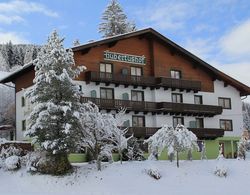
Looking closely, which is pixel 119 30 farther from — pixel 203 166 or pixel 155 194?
pixel 155 194

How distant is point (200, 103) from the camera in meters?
51.6

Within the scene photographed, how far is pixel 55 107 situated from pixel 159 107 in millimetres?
18329

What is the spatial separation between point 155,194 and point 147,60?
22.9 metres

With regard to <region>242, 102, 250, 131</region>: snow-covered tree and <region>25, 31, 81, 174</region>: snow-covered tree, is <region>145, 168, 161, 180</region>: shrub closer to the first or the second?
<region>25, 31, 81, 174</region>: snow-covered tree

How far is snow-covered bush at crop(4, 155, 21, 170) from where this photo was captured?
31.4 metres

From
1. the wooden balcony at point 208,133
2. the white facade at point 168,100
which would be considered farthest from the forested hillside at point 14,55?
the wooden balcony at point 208,133

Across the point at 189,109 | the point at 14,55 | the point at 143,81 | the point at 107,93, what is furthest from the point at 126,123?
the point at 14,55

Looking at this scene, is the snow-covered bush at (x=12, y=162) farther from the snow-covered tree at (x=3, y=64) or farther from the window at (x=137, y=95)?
the snow-covered tree at (x=3, y=64)

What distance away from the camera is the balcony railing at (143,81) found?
43.8 m

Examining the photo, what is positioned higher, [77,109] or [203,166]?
[77,109]

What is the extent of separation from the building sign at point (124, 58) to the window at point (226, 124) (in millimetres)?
11688

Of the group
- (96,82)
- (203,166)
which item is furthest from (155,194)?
(96,82)

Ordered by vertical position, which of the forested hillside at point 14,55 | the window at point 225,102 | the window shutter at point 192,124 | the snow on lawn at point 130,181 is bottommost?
the snow on lawn at point 130,181

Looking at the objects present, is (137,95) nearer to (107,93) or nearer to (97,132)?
(107,93)
